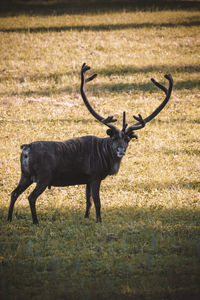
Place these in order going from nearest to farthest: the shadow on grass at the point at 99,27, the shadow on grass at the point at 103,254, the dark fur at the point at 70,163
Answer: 1. the shadow on grass at the point at 103,254
2. the dark fur at the point at 70,163
3. the shadow on grass at the point at 99,27

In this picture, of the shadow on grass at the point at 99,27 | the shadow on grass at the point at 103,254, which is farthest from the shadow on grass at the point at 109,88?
the shadow on grass at the point at 103,254

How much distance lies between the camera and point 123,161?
1296cm

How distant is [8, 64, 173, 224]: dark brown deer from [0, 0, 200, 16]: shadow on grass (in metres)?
25.9

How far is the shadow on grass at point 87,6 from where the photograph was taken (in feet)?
108

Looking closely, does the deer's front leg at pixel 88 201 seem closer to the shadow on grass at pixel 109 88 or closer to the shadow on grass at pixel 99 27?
the shadow on grass at pixel 109 88

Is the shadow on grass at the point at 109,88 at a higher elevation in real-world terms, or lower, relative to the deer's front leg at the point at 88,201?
higher

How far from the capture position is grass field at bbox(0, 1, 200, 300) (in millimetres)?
6641

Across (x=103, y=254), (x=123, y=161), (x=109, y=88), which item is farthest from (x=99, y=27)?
(x=103, y=254)

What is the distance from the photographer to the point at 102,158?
29.0ft

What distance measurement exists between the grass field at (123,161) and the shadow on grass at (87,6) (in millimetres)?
1086

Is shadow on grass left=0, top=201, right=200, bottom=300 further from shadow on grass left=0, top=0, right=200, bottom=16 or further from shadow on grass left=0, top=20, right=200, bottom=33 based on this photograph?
shadow on grass left=0, top=0, right=200, bottom=16

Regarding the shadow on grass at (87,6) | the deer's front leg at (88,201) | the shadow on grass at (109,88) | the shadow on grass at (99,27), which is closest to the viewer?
the deer's front leg at (88,201)

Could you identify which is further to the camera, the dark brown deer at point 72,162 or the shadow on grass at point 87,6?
the shadow on grass at point 87,6

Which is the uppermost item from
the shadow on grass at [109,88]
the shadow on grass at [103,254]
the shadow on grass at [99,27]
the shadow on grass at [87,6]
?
the shadow on grass at [87,6]
